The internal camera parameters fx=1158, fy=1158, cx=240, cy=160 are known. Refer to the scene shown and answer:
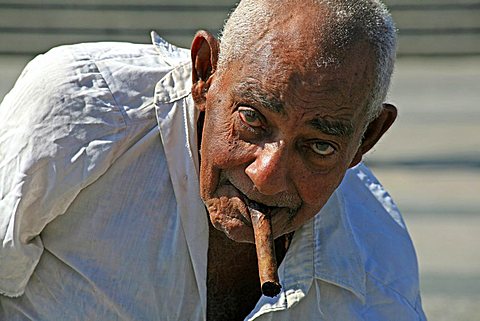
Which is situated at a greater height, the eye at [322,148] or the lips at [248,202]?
the eye at [322,148]

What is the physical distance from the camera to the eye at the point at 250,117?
1.85 meters

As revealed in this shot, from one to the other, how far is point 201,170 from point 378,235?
482mm

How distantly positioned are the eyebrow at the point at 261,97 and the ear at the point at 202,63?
129 mm

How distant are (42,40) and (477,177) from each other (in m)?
2.53

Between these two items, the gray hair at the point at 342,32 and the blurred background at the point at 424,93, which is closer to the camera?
the gray hair at the point at 342,32

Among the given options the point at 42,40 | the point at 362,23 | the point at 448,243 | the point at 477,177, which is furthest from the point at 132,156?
the point at 42,40

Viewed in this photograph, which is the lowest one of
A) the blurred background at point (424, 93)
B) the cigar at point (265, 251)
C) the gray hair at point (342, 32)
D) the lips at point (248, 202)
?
the blurred background at point (424, 93)

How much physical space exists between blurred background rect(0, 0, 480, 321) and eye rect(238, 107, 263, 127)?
2022 millimetres

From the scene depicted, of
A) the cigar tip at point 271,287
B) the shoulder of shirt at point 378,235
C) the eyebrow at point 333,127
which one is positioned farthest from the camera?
the shoulder of shirt at point 378,235

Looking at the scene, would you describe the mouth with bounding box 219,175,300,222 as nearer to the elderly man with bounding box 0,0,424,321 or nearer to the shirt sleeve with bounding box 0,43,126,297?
the elderly man with bounding box 0,0,424,321

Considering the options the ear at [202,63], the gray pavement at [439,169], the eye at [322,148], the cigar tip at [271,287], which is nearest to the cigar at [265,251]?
the cigar tip at [271,287]

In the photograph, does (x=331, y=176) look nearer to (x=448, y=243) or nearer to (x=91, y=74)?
(x=91, y=74)

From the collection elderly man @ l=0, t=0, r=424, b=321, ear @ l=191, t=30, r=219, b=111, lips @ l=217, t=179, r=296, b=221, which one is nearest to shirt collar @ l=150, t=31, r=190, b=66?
elderly man @ l=0, t=0, r=424, b=321

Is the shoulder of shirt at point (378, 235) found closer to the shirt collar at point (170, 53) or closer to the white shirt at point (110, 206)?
the white shirt at point (110, 206)
